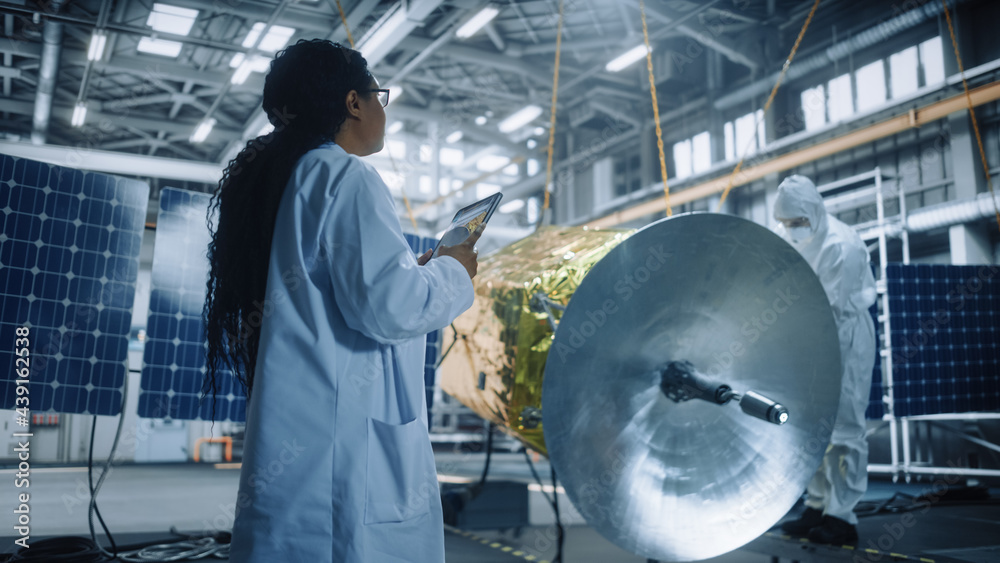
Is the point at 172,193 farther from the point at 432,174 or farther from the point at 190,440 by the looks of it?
the point at 190,440

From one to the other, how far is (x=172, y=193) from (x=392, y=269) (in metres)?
3.03

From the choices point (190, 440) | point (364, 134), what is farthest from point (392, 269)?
point (190, 440)

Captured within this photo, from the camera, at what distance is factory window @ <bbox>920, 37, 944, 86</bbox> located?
8578 mm

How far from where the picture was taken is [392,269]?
133 cm

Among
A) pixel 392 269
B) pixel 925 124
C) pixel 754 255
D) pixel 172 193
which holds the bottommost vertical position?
pixel 392 269

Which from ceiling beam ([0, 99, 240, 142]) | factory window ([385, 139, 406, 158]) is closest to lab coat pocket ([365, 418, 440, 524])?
ceiling beam ([0, 99, 240, 142])

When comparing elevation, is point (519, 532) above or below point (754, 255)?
below

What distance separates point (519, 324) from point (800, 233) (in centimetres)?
175

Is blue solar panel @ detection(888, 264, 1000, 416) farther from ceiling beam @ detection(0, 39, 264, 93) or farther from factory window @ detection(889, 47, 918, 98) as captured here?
ceiling beam @ detection(0, 39, 264, 93)

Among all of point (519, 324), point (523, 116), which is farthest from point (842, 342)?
point (523, 116)

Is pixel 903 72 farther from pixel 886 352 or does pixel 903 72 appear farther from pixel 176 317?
pixel 176 317

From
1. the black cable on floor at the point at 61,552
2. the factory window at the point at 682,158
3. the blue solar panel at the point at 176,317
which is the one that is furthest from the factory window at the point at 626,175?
the black cable on floor at the point at 61,552

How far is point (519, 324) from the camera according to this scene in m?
3.36

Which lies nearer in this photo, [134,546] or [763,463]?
[763,463]
